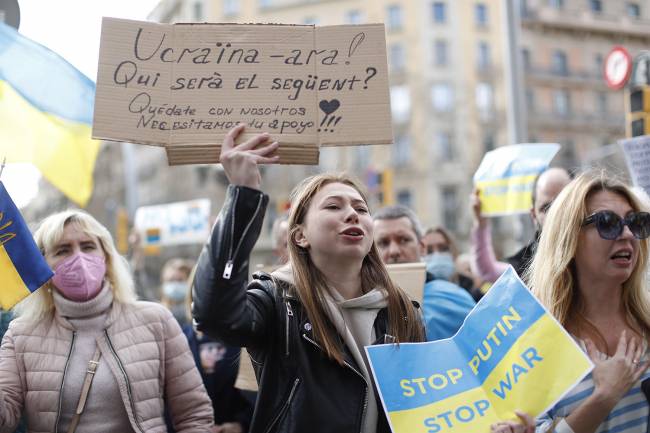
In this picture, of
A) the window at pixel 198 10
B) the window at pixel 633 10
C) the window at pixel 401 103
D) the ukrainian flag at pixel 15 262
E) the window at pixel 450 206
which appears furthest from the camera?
the window at pixel 198 10

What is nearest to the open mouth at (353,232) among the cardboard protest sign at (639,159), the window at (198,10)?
the cardboard protest sign at (639,159)

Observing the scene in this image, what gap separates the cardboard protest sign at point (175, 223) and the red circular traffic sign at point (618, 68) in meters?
4.95

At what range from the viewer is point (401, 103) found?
4741 centimetres

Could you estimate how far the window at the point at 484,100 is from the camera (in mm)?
47969

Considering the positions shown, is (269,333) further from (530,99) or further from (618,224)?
(530,99)

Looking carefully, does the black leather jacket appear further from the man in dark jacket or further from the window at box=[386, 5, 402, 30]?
the window at box=[386, 5, 402, 30]

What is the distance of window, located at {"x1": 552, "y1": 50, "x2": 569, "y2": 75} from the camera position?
159 ft

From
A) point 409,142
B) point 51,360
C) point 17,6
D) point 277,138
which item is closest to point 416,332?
point 277,138

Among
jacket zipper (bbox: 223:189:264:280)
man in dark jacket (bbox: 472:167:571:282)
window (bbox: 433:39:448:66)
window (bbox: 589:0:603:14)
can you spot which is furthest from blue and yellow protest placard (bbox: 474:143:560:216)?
window (bbox: 433:39:448:66)

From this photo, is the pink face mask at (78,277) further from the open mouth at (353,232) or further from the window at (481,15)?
the window at (481,15)

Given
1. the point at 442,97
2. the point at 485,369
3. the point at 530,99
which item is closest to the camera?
the point at 485,369

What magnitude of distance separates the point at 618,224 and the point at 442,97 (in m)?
46.2

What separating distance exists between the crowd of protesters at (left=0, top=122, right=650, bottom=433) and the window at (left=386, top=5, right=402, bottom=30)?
46.7m

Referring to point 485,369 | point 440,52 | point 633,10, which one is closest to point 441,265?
point 485,369
